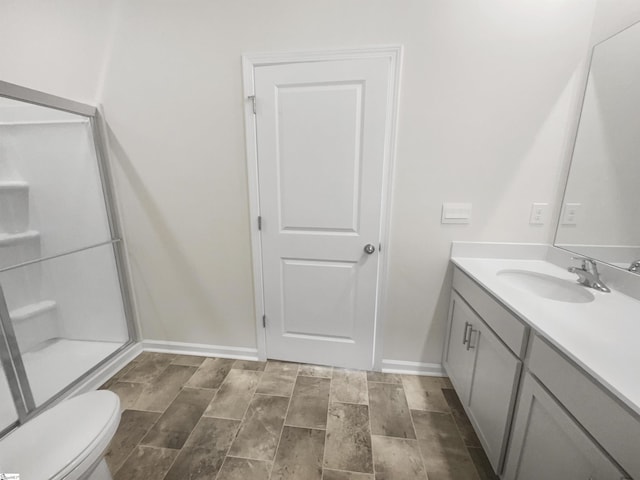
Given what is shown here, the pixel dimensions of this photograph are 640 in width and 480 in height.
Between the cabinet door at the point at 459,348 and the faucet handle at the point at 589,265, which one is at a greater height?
the faucet handle at the point at 589,265

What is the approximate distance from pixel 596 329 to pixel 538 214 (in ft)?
3.06

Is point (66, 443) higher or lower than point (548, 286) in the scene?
lower

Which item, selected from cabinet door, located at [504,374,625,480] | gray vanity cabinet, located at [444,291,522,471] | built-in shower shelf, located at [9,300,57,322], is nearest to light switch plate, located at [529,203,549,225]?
gray vanity cabinet, located at [444,291,522,471]

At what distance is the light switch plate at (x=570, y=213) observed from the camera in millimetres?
1497

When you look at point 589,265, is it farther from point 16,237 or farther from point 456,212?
point 16,237

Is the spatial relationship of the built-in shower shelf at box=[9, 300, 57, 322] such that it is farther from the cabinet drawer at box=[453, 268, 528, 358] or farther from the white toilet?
the cabinet drawer at box=[453, 268, 528, 358]

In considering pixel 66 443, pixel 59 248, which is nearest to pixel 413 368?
pixel 66 443

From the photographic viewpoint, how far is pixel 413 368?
193cm

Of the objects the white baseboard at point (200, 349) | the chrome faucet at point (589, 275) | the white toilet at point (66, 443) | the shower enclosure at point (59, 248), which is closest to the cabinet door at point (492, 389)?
the chrome faucet at point (589, 275)

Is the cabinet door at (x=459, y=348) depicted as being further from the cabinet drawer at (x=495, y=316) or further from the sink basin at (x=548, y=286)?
the sink basin at (x=548, y=286)

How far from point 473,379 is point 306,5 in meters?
2.31

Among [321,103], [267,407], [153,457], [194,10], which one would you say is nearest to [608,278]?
[321,103]

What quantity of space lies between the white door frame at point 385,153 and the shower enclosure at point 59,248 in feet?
3.63

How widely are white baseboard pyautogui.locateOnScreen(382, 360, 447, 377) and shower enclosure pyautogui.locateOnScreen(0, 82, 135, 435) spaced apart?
2.11 metres
